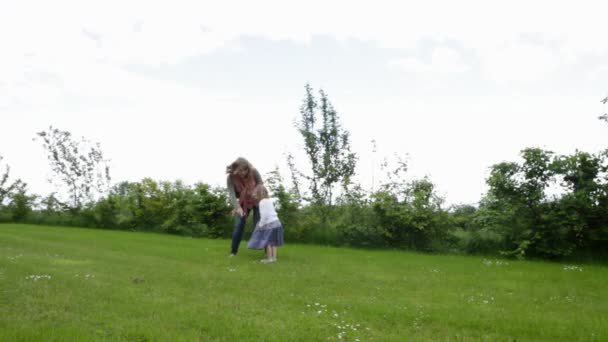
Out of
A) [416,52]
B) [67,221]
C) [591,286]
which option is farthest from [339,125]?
[591,286]

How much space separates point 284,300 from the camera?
542 centimetres

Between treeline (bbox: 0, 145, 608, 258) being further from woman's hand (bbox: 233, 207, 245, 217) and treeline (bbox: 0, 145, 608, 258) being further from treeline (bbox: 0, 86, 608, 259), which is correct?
woman's hand (bbox: 233, 207, 245, 217)

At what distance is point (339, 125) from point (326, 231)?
24.4 ft

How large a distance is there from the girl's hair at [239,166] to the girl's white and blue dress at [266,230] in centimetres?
89

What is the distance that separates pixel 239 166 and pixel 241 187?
22.3 inches

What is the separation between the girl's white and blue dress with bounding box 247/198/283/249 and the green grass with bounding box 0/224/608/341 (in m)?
0.42

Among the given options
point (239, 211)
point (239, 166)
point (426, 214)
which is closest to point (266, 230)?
point (239, 211)

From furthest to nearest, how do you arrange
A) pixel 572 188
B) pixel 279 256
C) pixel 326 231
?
1. pixel 326 231
2. pixel 572 188
3. pixel 279 256

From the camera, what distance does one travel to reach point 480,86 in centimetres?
1559

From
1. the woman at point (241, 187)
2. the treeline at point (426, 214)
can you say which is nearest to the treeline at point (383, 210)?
the treeline at point (426, 214)

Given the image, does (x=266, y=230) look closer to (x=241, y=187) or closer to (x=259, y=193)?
(x=259, y=193)

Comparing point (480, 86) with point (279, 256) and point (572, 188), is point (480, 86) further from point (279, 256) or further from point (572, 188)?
point (279, 256)

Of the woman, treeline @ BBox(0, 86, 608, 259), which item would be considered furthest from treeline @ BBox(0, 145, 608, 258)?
the woman

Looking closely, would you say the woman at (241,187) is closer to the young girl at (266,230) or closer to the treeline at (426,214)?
the young girl at (266,230)
